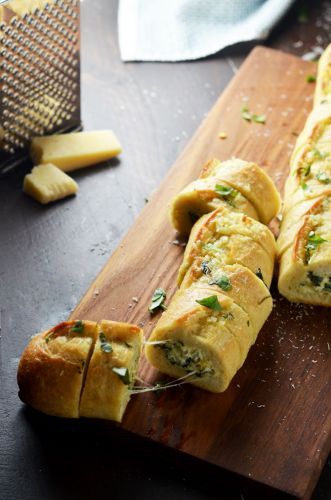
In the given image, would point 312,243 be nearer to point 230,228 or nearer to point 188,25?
point 230,228

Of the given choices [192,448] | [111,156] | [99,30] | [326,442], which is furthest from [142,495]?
[99,30]

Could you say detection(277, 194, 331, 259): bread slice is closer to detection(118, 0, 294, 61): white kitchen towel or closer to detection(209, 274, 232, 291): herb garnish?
detection(209, 274, 232, 291): herb garnish

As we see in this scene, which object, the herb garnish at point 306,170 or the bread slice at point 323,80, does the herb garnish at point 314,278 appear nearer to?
the herb garnish at point 306,170

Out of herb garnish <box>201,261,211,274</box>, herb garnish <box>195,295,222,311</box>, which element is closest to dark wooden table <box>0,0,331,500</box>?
herb garnish <box>195,295,222,311</box>

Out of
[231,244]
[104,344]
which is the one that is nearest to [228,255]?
[231,244]

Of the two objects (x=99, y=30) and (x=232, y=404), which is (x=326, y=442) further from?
(x=99, y=30)

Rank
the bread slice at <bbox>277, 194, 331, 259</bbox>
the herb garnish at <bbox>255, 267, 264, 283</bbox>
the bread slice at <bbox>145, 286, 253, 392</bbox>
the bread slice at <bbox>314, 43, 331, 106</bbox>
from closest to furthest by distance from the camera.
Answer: the bread slice at <bbox>145, 286, 253, 392</bbox> → the herb garnish at <bbox>255, 267, 264, 283</bbox> → the bread slice at <bbox>277, 194, 331, 259</bbox> → the bread slice at <bbox>314, 43, 331, 106</bbox>

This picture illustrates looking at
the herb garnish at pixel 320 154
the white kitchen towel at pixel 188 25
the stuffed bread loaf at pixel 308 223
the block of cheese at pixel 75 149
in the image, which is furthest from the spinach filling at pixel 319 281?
the white kitchen towel at pixel 188 25
